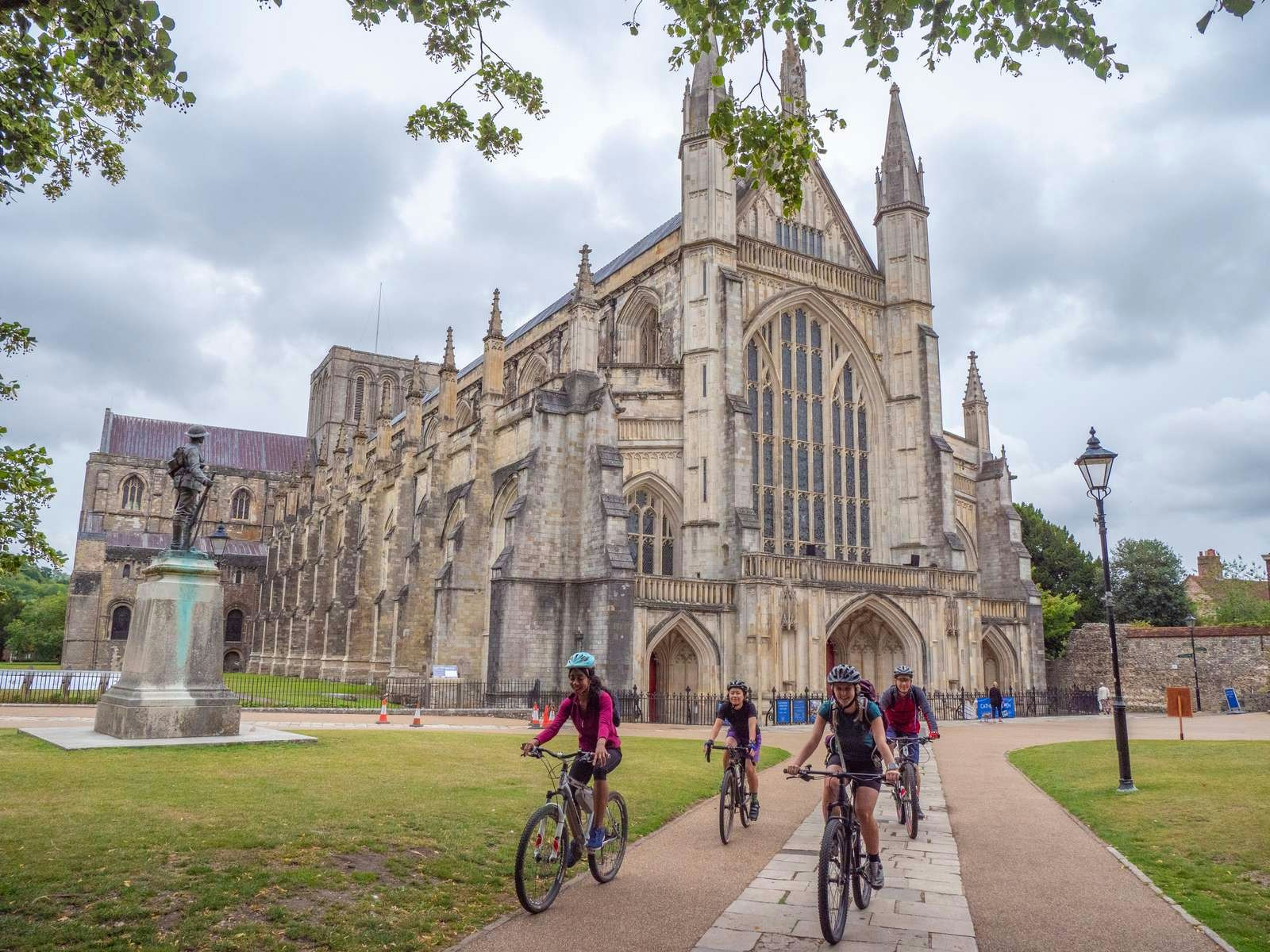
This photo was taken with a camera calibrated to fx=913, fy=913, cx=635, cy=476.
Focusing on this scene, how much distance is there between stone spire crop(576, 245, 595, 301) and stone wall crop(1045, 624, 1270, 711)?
20.8 meters

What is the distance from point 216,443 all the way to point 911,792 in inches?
2930

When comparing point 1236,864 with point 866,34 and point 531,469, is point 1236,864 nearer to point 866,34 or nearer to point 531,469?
point 866,34

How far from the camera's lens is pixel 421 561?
33.8m

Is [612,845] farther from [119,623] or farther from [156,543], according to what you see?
[156,543]

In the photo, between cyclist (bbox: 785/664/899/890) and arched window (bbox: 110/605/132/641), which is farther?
arched window (bbox: 110/605/132/641)

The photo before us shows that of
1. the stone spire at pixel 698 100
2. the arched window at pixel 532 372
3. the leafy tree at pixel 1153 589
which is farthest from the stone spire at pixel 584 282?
the leafy tree at pixel 1153 589

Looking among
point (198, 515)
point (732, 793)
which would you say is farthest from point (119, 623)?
point (732, 793)

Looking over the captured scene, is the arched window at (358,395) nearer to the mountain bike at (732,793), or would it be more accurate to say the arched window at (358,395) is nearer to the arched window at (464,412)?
the arched window at (464,412)

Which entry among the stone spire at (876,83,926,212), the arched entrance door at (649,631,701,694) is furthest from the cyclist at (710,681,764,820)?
the stone spire at (876,83,926,212)

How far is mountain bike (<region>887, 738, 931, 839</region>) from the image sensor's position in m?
8.98

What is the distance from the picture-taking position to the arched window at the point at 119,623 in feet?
177

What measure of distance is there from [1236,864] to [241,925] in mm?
7681

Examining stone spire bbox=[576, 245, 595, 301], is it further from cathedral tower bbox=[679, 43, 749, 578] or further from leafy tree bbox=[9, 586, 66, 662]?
leafy tree bbox=[9, 586, 66, 662]

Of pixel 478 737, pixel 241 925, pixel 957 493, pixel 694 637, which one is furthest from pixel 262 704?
pixel 957 493
